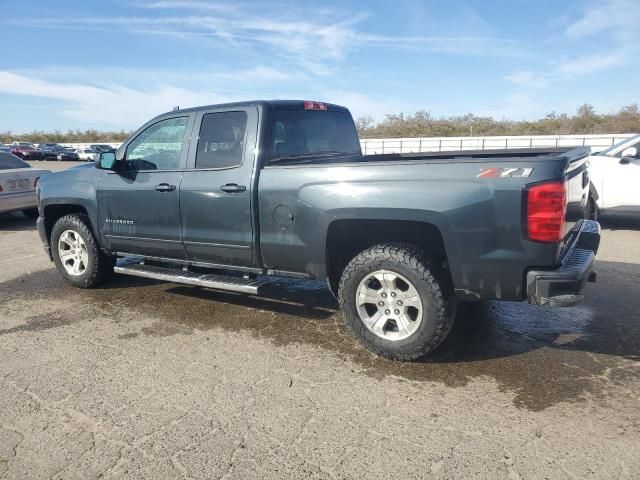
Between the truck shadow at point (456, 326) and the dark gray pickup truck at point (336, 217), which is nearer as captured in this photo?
the dark gray pickup truck at point (336, 217)

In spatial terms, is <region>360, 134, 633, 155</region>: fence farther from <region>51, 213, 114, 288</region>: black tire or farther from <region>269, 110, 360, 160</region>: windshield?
<region>51, 213, 114, 288</region>: black tire

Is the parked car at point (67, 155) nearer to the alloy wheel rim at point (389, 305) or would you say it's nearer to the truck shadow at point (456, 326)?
the truck shadow at point (456, 326)

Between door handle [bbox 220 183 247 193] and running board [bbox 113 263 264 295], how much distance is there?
81cm

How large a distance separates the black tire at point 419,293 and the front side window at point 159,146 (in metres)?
2.20

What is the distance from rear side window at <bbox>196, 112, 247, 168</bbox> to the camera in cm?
450

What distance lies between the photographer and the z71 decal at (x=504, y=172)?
124 inches

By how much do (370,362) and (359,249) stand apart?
939 mm

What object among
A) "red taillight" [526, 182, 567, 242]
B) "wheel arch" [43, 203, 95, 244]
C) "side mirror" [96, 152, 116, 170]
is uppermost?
"side mirror" [96, 152, 116, 170]

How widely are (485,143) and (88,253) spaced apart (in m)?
32.6

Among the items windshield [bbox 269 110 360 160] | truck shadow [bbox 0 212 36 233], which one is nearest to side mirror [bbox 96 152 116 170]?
windshield [bbox 269 110 360 160]

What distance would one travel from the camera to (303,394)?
3.35 metres

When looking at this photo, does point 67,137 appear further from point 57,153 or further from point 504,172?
point 504,172

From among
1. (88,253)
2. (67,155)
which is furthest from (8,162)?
(67,155)

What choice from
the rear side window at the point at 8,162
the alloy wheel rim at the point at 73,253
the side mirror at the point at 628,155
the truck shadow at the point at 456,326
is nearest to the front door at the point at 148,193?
the alloy wheel rim at the point at 73,253
